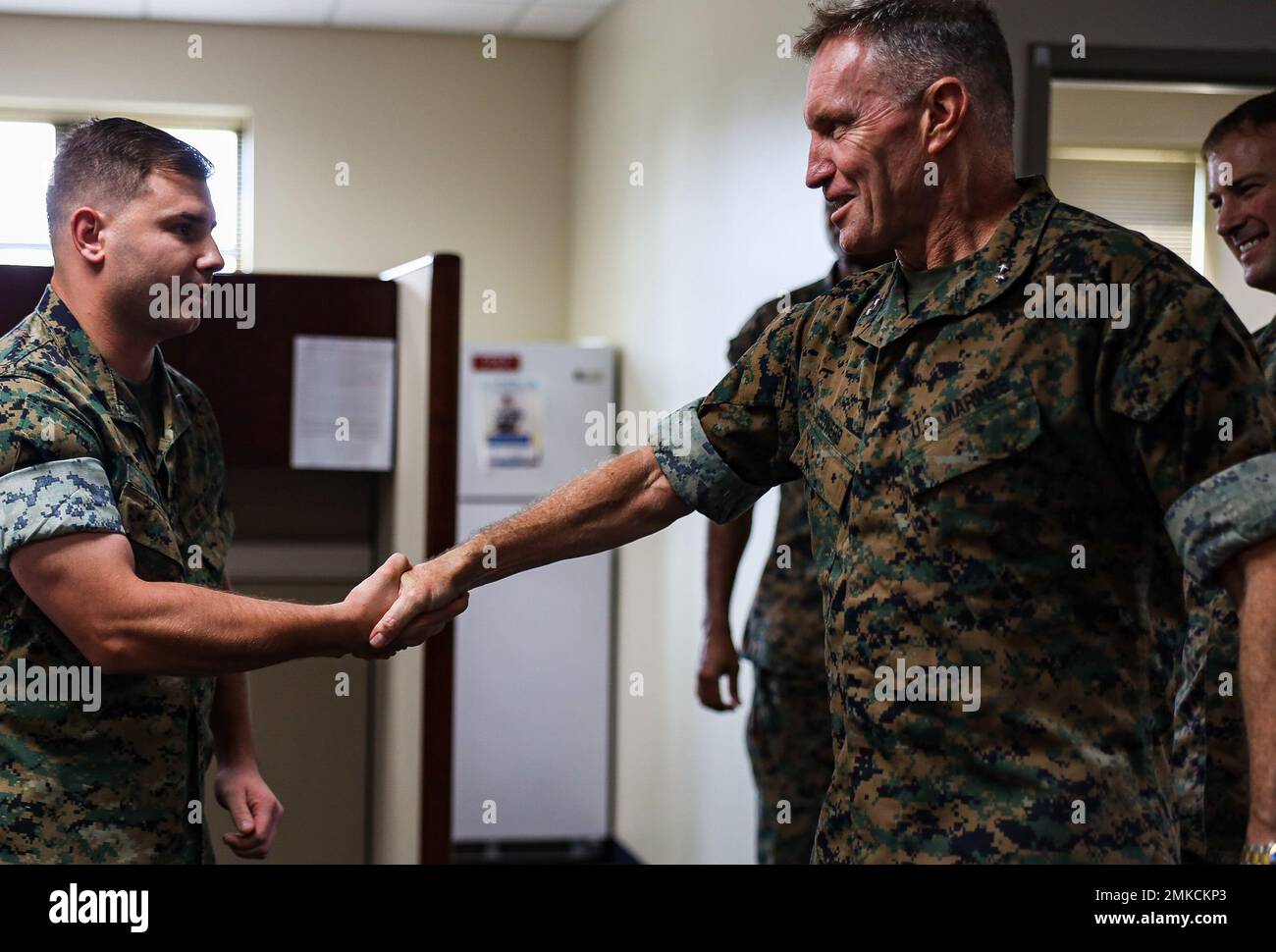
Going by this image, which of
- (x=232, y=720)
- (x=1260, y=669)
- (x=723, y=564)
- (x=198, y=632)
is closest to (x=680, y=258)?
(x=723, y=564)

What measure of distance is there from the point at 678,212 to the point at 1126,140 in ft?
6.58

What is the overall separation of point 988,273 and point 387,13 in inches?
123

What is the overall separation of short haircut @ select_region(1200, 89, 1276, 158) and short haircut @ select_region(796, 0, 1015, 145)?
40 cm

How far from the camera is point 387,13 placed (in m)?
3.93

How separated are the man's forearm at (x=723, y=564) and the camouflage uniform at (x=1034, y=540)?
131 cm

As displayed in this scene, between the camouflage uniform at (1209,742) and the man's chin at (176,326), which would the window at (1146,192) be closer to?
the camouflage uniform at (1209,742)

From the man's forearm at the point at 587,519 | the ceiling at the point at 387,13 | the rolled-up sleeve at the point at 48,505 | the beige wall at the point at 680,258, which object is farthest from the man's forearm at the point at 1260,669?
the ceiling at the point at 387,13

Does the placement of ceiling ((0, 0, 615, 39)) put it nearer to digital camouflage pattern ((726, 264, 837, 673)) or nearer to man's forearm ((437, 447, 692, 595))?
digital camouflage pattern ((726, 264, 837, 673))

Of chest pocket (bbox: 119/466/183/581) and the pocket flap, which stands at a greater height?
the pocket flap

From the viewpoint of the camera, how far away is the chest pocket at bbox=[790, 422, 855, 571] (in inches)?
48.9

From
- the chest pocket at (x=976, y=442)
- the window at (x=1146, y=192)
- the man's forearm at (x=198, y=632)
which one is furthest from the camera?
the window at (x=1146, y=192)

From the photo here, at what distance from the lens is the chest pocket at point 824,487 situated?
1243mm

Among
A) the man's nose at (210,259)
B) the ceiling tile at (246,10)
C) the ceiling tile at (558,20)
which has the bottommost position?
the man's nose at (210,259)

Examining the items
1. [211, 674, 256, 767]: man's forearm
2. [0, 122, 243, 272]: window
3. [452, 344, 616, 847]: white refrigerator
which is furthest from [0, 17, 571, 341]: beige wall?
[211, 674, 256, 767]: man's forearm
